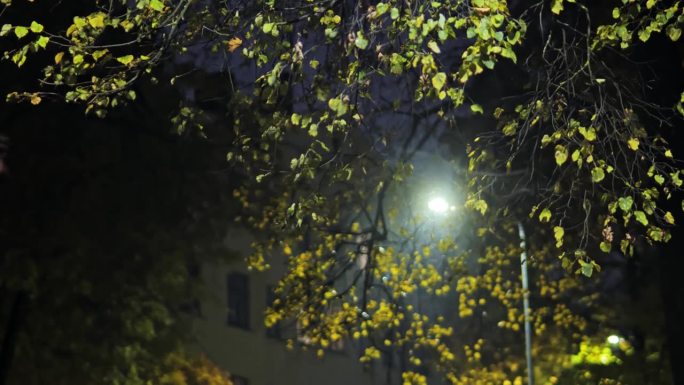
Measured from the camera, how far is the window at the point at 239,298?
36938 millimetres

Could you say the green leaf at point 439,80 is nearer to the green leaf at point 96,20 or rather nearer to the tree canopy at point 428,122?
the tree canopy at point 428,122

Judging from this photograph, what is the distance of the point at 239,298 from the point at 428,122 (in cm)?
2259

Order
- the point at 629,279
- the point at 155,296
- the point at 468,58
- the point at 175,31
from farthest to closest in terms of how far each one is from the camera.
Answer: the point at 629,279
the point at 155,296
the point at 175,31
the point at 468,58

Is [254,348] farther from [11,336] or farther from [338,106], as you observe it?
[338,106]

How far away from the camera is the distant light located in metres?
17.9

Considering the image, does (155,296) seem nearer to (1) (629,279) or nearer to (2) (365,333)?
(2) (365,333)

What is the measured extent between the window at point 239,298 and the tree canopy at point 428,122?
9504 mm

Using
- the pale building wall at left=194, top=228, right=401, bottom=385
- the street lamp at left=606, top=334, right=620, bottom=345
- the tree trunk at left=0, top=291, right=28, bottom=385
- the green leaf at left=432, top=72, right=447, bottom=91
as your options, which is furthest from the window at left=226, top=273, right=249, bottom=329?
the green leaf at left=432, top=72, right=447, bottom=91

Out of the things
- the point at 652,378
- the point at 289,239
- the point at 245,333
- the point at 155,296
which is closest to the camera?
the point at 289,239

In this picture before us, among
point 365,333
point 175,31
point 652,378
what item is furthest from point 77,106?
point 652,378

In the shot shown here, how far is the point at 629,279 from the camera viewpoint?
23.0 m

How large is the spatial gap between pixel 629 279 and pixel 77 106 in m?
12.6

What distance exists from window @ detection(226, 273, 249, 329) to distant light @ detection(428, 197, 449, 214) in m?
19.2

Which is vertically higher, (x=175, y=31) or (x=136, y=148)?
(x=136, y=148)
